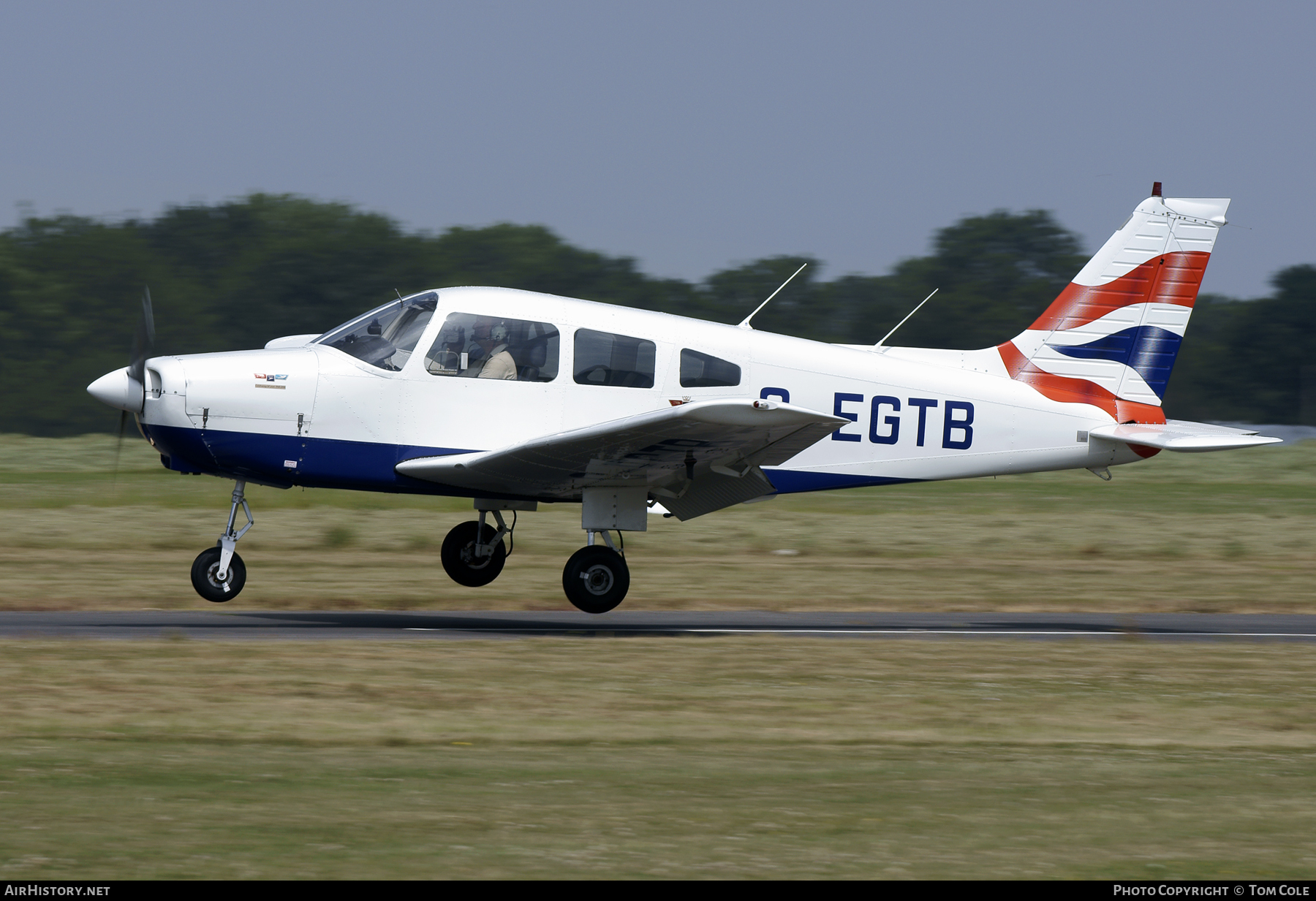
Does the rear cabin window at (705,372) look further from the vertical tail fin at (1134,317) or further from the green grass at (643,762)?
the vertical tail fin at (1134,317)

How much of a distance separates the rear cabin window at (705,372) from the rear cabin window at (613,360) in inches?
10.6

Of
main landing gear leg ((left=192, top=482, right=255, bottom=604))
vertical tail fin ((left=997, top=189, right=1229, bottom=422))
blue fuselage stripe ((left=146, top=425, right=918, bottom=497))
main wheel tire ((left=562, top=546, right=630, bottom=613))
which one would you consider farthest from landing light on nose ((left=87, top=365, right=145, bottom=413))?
vertical tail fin ((left=997, top=189, right=1229, bottom=422))

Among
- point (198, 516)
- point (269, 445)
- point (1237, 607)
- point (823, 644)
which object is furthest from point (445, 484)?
point (198, 516)

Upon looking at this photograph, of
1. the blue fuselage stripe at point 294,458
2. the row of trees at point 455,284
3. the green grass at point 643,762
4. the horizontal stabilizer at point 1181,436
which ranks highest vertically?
the row of trees at point 455,284

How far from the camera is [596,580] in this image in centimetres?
1192

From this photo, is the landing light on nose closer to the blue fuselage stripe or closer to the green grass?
the blue fuselage stripe

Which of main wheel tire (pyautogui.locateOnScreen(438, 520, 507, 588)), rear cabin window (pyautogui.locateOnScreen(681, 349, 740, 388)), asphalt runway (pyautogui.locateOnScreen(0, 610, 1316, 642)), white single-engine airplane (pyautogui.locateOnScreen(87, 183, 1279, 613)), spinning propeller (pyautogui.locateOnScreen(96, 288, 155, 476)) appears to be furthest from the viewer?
main wheel tire (pyautogui.locateOnScreen(438, 520, 507, 588))

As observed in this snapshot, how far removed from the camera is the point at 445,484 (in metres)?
11.9

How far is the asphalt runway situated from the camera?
36.0 feet

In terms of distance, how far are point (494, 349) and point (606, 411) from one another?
3.44 feet

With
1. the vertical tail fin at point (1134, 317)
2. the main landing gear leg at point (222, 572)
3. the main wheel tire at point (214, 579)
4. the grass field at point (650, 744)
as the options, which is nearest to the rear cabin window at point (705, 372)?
the grass field at point (650, 744)

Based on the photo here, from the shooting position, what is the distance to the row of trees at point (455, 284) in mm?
57594

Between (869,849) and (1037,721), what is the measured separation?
3157 millimetres

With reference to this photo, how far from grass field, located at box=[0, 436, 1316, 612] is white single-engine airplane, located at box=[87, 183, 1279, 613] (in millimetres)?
1740
